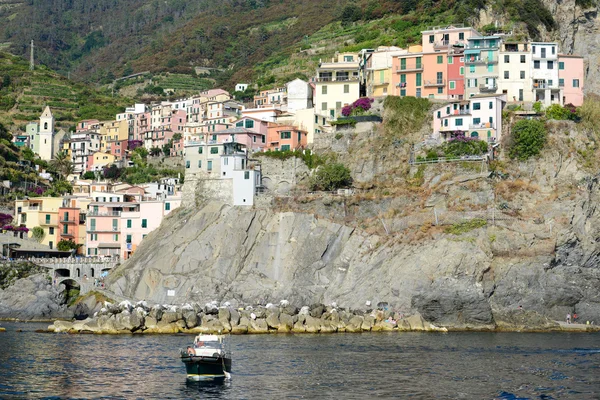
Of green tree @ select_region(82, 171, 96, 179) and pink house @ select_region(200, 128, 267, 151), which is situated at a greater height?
pink house @ select_region(200, 128, 267, 151)

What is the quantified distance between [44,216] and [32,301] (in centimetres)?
1897

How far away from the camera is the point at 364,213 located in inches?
3406

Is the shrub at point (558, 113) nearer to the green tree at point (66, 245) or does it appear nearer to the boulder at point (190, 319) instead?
the boulder at point (190, 319)

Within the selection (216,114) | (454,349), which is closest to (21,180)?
(216,114)

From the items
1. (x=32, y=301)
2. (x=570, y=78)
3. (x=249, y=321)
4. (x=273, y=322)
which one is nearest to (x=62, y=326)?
(x=32, y=301)

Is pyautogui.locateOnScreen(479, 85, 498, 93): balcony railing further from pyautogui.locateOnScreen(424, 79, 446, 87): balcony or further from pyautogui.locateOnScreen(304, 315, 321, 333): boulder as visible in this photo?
pyautogui.locateOnScreen(304, 315, 321, 333): boulder

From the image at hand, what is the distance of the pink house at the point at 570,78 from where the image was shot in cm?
9256

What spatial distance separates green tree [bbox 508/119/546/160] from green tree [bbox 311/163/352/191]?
603 inches

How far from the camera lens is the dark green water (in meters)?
47.2

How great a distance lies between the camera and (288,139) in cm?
9694

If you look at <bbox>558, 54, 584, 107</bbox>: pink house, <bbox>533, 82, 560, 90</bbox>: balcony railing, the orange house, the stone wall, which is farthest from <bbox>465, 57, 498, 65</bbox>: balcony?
the stone wall

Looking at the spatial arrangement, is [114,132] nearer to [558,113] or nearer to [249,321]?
[558,113]

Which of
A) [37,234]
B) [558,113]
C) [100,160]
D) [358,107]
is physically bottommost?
[37,234]

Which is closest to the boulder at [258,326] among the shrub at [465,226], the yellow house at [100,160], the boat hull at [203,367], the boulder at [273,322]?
the boulder at [273,322]
